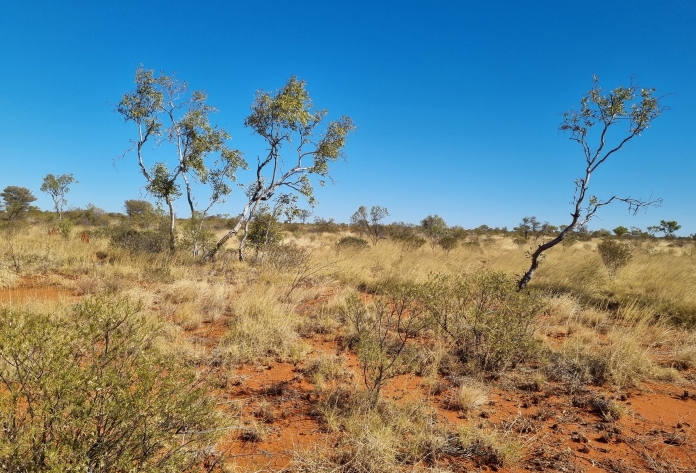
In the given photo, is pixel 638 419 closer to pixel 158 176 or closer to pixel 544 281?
pixel 544 281

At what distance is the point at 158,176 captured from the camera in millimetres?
10016

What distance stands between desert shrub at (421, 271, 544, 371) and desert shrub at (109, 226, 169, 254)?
9252 millimetres

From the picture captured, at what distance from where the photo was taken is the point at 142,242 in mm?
10750

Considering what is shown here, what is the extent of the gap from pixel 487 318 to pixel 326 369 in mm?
2270

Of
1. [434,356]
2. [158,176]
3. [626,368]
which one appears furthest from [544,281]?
[158,176]

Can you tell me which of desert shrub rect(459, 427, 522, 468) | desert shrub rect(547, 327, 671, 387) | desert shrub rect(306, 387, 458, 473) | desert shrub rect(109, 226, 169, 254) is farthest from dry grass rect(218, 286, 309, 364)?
desert shrub rect(109, 226, 169, 254)

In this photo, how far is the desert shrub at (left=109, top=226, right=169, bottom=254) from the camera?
1047 cm

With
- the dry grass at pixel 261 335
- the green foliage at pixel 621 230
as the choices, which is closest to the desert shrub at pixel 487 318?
the dry grass at pixel 261 335

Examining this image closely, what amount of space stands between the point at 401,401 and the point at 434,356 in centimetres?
121

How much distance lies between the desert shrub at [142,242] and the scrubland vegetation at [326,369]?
184cm

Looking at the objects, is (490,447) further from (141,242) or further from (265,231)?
(141,242)

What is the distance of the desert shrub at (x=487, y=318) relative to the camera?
4254 millimetres

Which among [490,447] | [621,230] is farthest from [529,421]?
[621,230]

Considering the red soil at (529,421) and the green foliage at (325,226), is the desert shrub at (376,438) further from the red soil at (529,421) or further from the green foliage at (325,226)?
the green foliage at (325,226)
